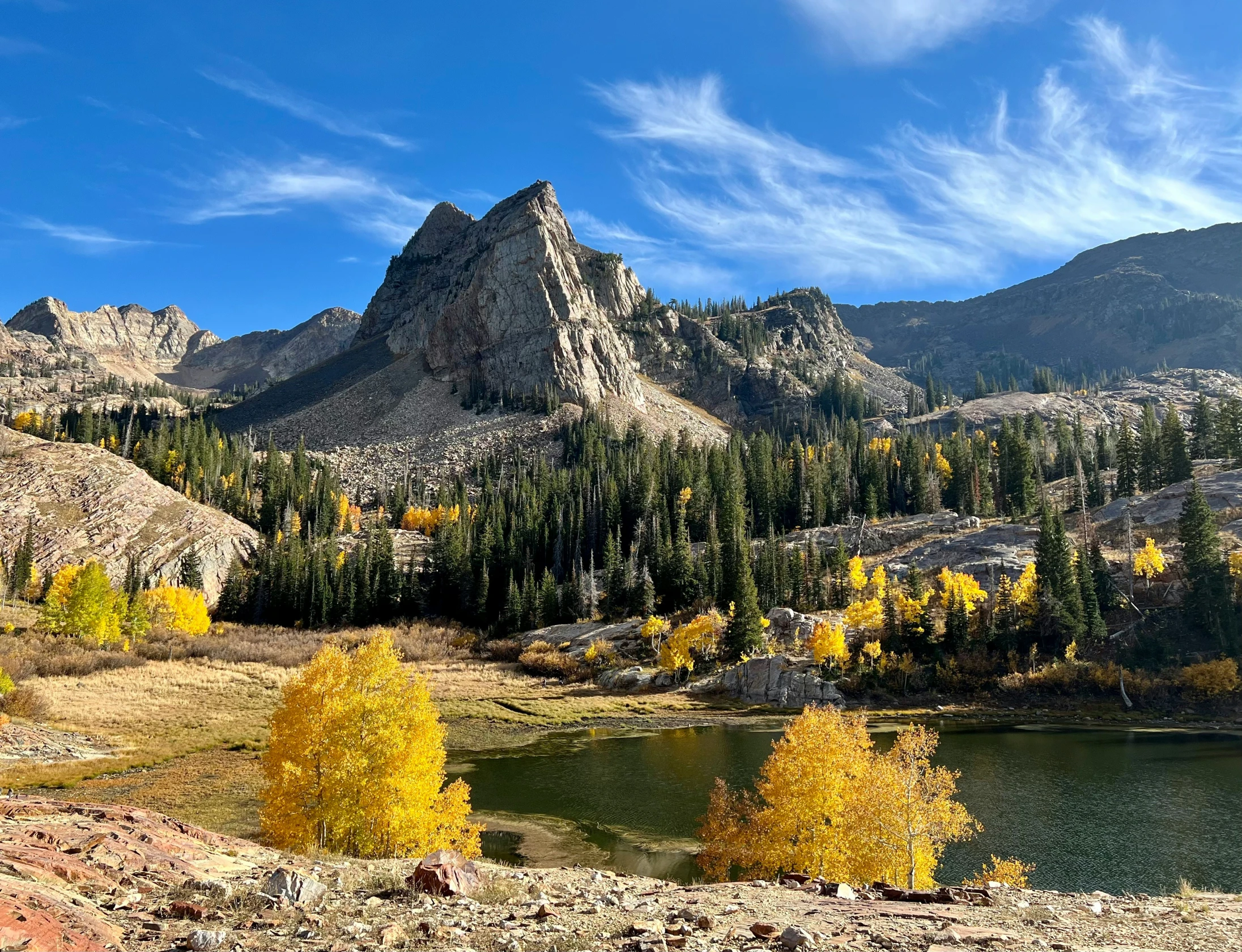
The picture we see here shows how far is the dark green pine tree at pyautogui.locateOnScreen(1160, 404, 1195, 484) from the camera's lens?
122 metres

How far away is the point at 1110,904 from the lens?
59.5 ft

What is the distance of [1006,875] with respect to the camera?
2794cm

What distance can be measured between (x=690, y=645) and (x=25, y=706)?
68.3 metres

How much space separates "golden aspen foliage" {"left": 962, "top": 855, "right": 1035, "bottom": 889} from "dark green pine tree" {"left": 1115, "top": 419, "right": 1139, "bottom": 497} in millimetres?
119673

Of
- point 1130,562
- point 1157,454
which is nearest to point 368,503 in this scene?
point 1130,562

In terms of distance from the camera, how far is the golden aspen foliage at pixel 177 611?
98062 mm

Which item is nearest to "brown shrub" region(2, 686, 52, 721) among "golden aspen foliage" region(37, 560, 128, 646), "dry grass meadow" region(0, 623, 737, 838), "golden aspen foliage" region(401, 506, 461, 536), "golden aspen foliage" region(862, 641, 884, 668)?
"dry grass meadow" region(0, 623, 737, 838)

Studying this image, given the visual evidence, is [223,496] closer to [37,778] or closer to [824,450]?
[37,778]

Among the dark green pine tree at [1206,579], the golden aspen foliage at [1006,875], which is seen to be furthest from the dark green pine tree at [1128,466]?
the golden aspen foliage at [1006,875]

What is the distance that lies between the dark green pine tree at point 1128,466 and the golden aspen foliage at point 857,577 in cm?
5914

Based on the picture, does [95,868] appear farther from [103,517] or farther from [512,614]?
[103,517]

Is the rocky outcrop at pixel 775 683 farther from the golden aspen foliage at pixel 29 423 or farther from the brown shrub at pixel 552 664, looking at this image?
the golden aspen foliage at pixel 29 423

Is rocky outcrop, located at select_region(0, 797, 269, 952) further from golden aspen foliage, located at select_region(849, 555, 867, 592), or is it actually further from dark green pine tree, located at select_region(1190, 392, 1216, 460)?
dark green pine tree, located at select_region(1190, 392, 1216, 460)

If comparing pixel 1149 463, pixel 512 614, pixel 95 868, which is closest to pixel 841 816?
pixel 95 868
